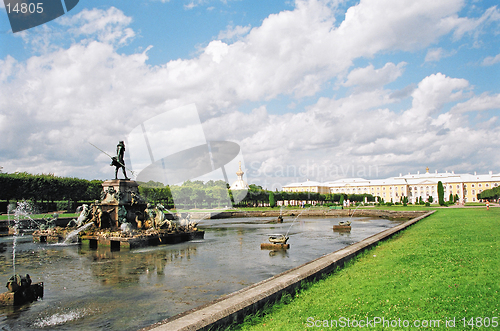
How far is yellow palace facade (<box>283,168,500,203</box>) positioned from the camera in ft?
373

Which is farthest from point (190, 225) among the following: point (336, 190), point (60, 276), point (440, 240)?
point (336, 190)

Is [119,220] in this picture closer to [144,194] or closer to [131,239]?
[131,239]

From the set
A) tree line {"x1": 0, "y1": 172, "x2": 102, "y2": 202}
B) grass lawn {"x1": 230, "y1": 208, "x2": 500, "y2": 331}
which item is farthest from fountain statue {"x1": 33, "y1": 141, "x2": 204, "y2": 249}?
tree line {"x1": 0, "y1": 172, "x2": 102, "y2": 202}

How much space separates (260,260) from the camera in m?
12.4

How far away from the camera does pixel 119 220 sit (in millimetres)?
17969

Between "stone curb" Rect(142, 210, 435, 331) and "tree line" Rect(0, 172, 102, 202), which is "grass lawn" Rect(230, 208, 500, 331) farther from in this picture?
"tree line" Rect(0, 172, 102, 202)

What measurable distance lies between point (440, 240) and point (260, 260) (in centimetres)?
647

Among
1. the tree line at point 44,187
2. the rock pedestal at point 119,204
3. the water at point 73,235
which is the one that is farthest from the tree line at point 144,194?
the water at point 73,235

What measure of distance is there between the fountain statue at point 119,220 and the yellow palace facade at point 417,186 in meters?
106

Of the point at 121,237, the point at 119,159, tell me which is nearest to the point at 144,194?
the point at 119,159

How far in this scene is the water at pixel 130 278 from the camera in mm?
6363

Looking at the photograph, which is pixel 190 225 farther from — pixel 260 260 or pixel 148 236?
pixel 260 260

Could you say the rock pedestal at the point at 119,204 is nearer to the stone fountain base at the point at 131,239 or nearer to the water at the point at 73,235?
the water at the point at 73,235

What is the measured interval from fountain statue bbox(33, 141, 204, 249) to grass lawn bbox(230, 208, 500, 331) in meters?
12.5
